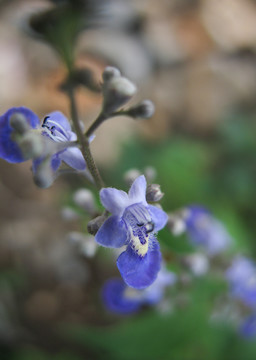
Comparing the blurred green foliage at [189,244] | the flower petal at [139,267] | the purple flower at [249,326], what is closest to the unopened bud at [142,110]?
the flower petal at [139,267]

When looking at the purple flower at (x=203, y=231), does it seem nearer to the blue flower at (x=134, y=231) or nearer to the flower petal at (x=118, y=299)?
the flower petal at (x=118, y=299)

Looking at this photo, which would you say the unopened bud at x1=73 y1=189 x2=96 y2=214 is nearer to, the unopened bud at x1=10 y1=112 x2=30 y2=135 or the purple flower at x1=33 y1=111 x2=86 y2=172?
the purple flower at x1=33 y1=111 x2=86 y2=172

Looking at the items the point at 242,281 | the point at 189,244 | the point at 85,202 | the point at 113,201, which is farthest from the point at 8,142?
the point at 242,281

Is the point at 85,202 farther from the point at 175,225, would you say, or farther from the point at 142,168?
the point at 142,168

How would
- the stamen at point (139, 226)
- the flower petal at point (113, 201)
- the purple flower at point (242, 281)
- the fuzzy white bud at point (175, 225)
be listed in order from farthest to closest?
the purple flower at point (242, 281), the fuzzy white bud at point (175, 225), the stamen at point (139, 226), the flower petal at point (113, 201)

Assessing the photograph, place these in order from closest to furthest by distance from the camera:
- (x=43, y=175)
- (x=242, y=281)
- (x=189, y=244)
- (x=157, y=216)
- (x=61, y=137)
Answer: (x=43, y=175)
(x=157, y=216)
(x=61, y=137)
(x=189, y=244)
(x=242, y=281)

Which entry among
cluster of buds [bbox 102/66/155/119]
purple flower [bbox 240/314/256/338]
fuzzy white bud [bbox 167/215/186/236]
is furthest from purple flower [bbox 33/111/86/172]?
purple flower [bbox 240/314/256/338]

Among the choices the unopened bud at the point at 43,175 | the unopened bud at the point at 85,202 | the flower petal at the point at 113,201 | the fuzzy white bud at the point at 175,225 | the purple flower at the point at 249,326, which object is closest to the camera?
the unopened bud at the point at 43,175

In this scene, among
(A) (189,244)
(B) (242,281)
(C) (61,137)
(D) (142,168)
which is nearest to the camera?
(C) (61,137)
